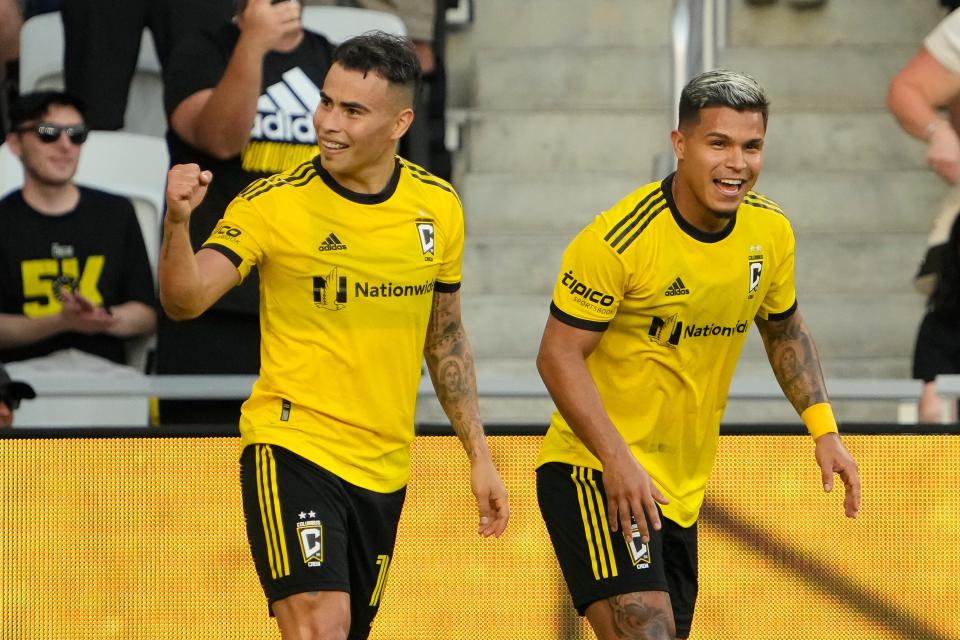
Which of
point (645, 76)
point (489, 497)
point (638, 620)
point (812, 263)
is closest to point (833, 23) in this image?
point (645, 76)

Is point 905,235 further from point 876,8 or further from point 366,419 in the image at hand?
point 366,419

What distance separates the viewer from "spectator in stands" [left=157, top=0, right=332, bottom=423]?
7.10 meters

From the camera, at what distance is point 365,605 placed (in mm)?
5543

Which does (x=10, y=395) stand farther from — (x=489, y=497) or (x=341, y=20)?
(x=341, y=20)

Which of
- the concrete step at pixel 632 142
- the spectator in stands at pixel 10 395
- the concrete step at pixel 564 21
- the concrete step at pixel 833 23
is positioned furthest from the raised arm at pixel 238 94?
the concrete step at pixel 833 23

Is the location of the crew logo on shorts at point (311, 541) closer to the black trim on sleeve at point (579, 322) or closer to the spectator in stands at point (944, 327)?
the black trim on sleeve at point (579, 322)

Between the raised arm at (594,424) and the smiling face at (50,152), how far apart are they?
11.4 ft

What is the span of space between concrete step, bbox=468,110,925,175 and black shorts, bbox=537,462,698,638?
4973mm

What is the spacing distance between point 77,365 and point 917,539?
11.8 feet

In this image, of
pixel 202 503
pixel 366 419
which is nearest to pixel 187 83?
pixel 202 503

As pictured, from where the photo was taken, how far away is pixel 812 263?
32.4ft

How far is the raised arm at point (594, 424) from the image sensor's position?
507cm

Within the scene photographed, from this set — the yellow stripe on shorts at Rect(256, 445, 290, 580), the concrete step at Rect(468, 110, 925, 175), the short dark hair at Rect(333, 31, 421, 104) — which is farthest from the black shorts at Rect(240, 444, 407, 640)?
the concrete step at Rect(468, 110, 925, 175)

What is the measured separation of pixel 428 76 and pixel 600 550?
4452 millimetres
